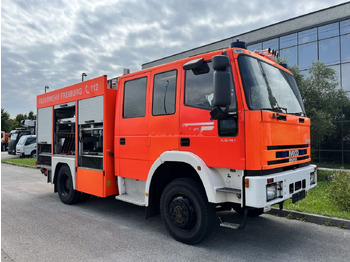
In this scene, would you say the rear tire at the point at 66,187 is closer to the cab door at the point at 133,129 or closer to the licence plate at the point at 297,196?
the cab door at the point at 133,129

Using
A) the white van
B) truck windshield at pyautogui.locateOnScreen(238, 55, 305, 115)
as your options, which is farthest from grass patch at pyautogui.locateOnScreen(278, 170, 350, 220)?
the white van

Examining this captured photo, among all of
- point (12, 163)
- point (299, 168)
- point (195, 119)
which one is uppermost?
point (195, 119)

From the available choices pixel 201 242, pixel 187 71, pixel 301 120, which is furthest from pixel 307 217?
pixel 187 71

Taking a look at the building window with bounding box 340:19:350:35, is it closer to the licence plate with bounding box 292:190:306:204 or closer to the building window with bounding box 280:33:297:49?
the building window with bounding box 280:33:297:49

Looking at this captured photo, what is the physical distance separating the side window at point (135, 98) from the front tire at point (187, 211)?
1.50 m

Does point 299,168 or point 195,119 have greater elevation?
point 195,119

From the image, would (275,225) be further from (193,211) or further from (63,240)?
(63,240)

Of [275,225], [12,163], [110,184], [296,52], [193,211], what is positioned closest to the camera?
[193,211]

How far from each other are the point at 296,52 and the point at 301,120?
17.9 metres

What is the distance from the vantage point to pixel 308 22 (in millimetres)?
19203

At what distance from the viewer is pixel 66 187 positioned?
7.11 metres

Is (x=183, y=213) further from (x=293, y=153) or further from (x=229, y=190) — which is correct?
(x=293, y=153)

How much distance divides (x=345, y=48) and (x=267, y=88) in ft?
56.4

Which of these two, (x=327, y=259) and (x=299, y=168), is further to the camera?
(x=299, y=168)
